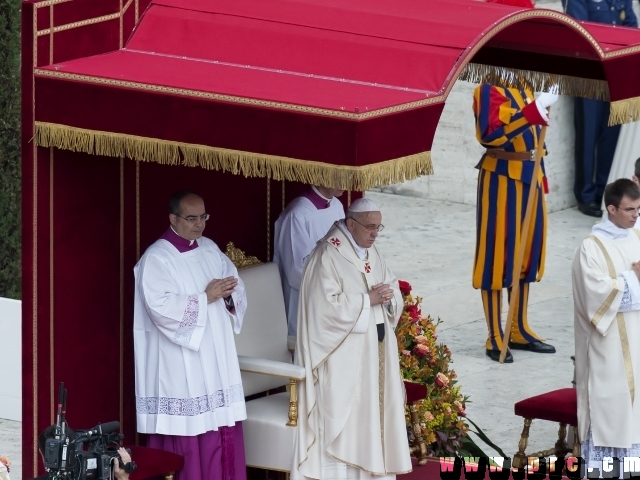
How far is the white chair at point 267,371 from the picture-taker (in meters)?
9.83

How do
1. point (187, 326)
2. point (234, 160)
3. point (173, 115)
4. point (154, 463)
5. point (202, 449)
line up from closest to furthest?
1. point (234, 160)
2. point (173, 115)
3. point (154, 463)
4. point (187, 326)
5. point (202, 449)

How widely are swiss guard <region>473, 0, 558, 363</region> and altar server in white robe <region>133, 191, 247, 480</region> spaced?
3658 millimetres

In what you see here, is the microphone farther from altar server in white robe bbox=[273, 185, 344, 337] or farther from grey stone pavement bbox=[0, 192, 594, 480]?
altar server in white robe bbox=[273, 185, 344, 337]

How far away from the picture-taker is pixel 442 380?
1073cm

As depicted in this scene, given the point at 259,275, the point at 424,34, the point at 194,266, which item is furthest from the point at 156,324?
the point at 424,34

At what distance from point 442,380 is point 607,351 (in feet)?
3.32

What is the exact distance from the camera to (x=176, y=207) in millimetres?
9570

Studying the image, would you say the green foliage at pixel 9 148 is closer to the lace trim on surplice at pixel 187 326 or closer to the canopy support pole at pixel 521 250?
the lace trim on surplice at pixel 187 326

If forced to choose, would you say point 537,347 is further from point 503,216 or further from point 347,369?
point 347,369

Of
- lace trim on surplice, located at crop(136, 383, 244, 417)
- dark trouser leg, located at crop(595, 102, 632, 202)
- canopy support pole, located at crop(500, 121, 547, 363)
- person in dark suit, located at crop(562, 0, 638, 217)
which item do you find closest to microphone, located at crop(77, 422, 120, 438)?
lace trim on surplice, located at crop(136, 383, 244, 417)

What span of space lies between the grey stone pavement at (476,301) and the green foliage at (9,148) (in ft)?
10.1

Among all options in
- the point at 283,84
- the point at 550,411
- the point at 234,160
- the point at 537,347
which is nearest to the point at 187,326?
the point at 234,160

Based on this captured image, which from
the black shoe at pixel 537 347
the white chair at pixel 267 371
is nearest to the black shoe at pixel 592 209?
the black shoe at pixel 537 347

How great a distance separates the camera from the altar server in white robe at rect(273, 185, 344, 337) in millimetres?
10633
